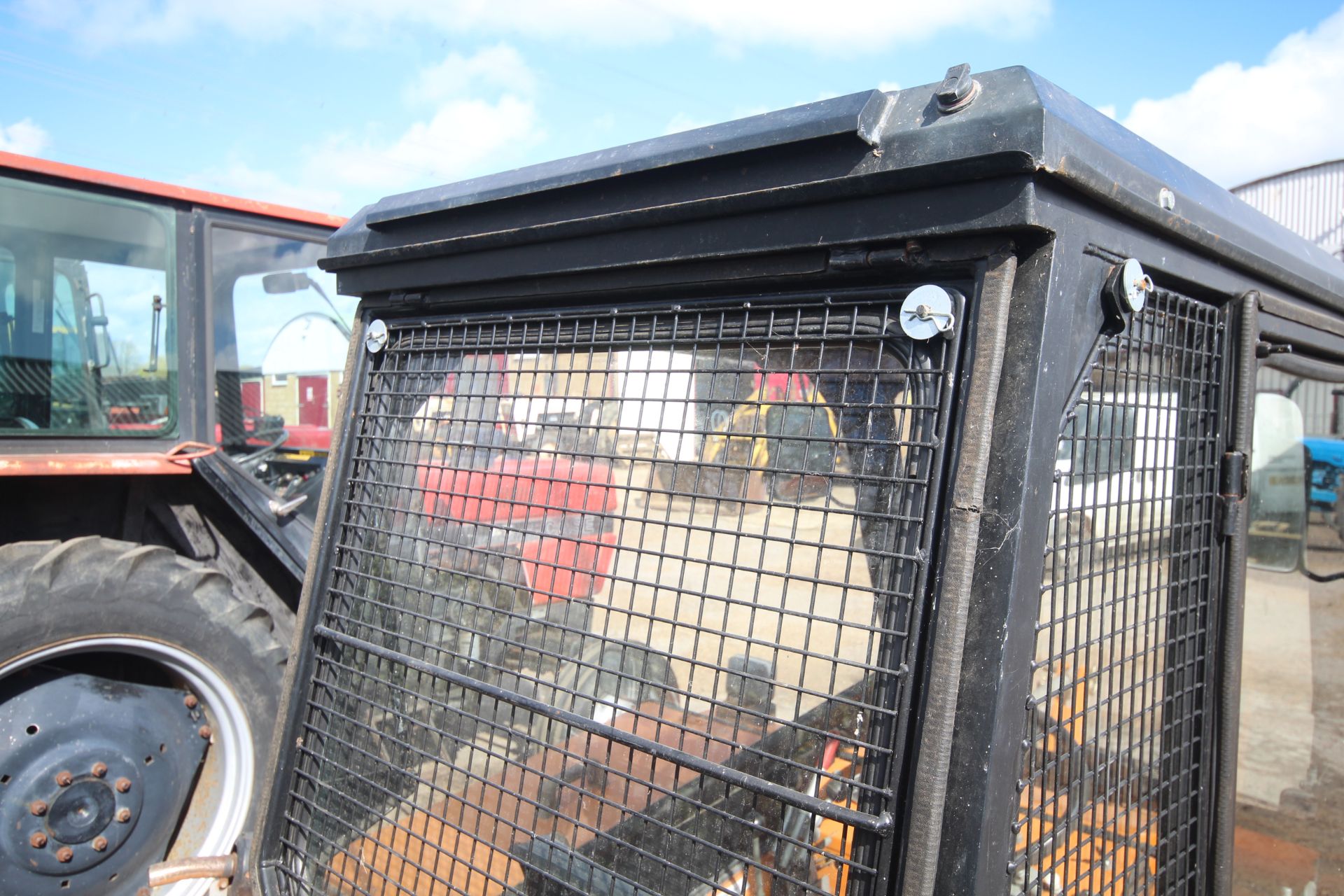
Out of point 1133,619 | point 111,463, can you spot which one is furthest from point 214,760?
point 1133,619

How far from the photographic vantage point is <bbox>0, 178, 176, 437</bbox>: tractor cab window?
253cm

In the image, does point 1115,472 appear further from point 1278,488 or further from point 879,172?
point 1278,488

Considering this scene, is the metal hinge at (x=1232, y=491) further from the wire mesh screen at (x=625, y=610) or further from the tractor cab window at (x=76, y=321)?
the tractor cab window at (x=76, y=321)

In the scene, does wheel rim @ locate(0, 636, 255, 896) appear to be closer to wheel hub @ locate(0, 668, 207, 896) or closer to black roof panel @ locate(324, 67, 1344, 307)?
wheel hub @ locate(0, 668, 207, 896)

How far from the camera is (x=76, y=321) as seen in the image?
264 centimetres

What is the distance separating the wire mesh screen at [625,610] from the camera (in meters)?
0.98

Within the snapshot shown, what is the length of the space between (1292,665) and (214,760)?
3.06m

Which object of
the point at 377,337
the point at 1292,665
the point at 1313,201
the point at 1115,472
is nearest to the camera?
the point at 1115,472

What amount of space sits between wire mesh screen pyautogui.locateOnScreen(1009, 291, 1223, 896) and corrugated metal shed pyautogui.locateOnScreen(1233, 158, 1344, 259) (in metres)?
13.7

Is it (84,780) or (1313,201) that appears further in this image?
(1313,201)

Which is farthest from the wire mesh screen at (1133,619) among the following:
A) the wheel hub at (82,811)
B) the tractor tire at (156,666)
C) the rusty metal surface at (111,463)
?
the rusty metal surface at (111,463)

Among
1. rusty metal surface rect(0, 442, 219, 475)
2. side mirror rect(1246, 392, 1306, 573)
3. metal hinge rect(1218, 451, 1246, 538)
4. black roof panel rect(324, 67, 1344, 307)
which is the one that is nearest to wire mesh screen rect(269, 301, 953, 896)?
black roof panel rect(324, 67, 1344, 307)

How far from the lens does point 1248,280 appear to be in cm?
124

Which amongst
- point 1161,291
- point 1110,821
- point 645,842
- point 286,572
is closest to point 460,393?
point 645,842
